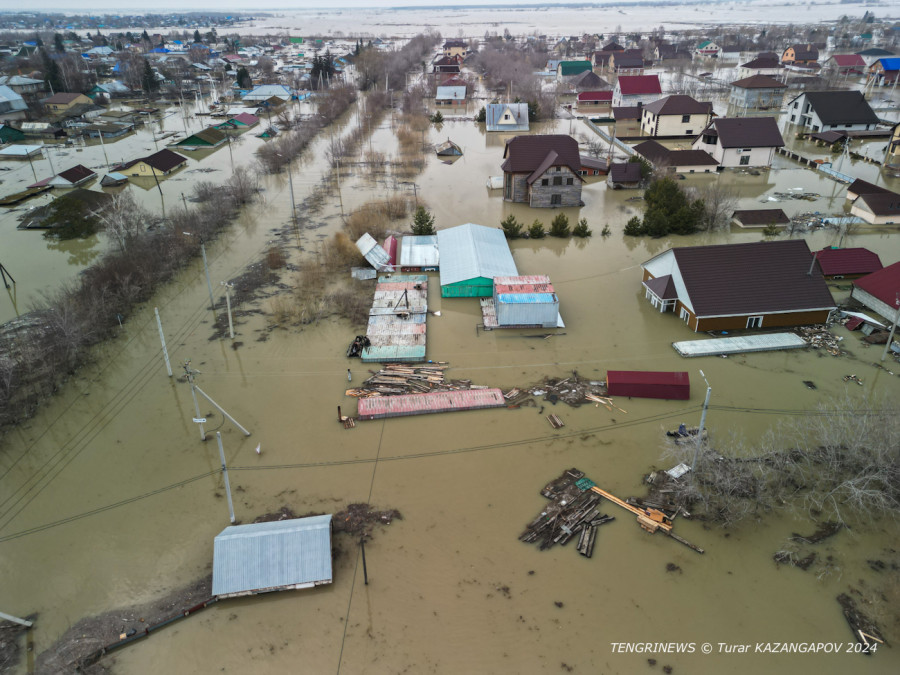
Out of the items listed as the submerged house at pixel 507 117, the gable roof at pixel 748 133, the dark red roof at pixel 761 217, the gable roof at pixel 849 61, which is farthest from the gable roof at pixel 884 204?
the gable roof at pixel 849 61

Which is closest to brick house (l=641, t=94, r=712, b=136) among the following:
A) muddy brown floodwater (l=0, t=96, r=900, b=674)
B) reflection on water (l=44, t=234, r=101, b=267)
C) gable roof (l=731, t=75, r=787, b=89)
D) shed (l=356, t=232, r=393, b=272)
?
gable roof (l=731, t=75, r=787, b=89)

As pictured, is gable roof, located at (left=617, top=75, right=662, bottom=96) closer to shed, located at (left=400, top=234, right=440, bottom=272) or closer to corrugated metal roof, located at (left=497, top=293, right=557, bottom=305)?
shed, located at (left=400, top=234, right=440, bottom=272)

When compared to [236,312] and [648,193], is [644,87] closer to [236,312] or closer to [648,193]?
[648,193]

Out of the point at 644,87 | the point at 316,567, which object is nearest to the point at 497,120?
the point at 644,87

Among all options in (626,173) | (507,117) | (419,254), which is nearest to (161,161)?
(419,254)

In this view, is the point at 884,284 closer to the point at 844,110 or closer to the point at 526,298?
the point at 526,298

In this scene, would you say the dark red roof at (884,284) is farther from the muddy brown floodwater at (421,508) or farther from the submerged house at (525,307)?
the submerged house at (525,307)
